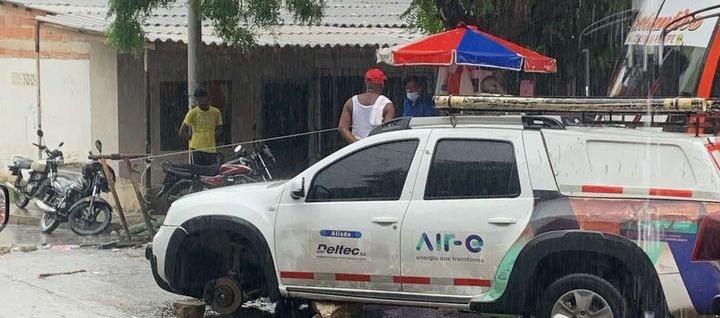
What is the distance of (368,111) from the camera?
1055 cm

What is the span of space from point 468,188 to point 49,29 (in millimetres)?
9906

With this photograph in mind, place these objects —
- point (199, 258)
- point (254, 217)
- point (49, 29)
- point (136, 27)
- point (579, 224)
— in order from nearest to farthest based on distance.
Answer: point (579, 224) < point (254, 217) < point (199, 258) < point (136, 27) < point (49, 29)

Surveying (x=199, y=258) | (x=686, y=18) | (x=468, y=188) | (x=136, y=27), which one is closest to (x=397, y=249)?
(x=468, y=188)

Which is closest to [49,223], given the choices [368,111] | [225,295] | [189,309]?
[368,111]

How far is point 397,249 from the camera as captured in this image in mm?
6840

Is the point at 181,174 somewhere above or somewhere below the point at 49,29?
below

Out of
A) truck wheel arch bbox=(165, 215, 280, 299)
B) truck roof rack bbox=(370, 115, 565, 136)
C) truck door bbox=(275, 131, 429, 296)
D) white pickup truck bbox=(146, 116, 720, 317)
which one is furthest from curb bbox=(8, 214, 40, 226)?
truck roof rack bbox=(370, 115, 565, 136)

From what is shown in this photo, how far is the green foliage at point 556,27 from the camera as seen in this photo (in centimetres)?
1133

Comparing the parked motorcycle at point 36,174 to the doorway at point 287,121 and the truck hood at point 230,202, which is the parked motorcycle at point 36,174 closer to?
the doorway at point 287,121

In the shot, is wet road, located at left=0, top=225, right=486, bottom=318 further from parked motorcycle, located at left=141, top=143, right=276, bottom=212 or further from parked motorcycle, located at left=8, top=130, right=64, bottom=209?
parked motorcycle, located at left=8, top=130, right=64, bottom=209

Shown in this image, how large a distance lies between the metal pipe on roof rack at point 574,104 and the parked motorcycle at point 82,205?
6673 mm

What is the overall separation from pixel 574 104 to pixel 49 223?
26.5 feet

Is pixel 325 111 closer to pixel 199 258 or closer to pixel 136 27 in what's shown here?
pixel 136 27

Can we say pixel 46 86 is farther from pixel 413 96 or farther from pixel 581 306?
pixel 581 306
